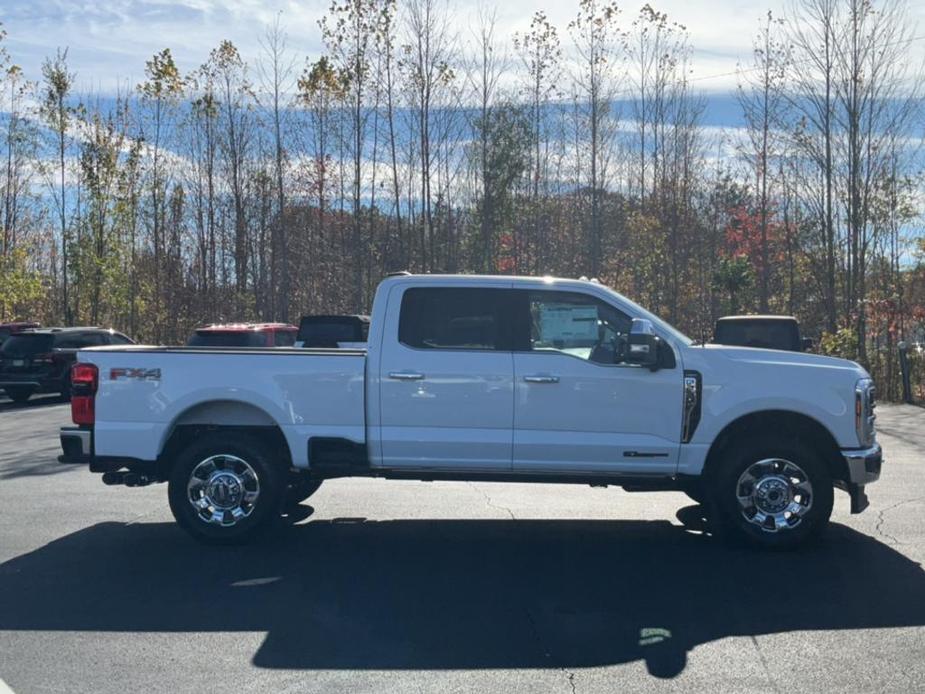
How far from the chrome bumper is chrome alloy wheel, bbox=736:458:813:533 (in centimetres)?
33

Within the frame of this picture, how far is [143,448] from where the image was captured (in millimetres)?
8281

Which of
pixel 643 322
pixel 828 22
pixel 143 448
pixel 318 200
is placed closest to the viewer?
pixel 643 322

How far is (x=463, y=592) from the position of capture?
6867 mm

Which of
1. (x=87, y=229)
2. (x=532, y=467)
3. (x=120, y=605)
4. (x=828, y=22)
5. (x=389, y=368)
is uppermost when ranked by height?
(x=828, y=22)

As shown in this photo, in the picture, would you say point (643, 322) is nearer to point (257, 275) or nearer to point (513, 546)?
point (513, 546)

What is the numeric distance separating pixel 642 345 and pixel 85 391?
4.51 meters

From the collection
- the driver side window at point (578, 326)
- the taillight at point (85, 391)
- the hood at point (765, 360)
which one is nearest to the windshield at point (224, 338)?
the taillight at point (85, 391)

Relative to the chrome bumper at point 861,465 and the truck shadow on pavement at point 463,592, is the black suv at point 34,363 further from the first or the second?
the chrome bumper at point 861,465

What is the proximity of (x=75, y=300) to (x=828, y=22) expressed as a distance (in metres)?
27.5

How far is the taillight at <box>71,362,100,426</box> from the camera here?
8.30 metres

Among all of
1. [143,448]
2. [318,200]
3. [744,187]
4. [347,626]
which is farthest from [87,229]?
[347,626]

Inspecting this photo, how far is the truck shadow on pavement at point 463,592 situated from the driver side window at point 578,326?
161 cm

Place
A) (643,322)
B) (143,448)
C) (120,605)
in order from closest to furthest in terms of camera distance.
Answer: (120,605), (643,322), (143,448)

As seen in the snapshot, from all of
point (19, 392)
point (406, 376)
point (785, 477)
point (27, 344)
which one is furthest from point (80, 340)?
point (785, 477)
